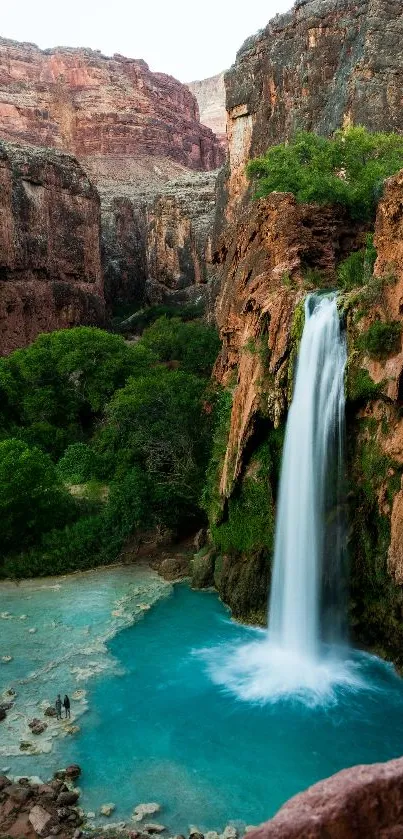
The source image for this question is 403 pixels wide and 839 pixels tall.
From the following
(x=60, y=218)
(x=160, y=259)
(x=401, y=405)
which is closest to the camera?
(x=401, y=405)

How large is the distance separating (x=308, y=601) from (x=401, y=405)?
518 cm

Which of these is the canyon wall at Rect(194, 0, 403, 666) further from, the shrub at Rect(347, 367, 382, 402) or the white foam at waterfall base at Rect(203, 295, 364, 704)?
the white foam at waterfall base at Rect(203, 295, 364, 704)

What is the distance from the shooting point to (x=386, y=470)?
14555 mm

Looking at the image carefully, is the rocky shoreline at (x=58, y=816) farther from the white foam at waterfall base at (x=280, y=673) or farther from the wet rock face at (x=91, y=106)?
the wet rock face at (x=91, y=106)

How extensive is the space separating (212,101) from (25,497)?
161 metres

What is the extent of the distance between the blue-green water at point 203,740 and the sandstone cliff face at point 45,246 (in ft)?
116

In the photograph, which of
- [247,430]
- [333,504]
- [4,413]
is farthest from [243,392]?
[4,413]

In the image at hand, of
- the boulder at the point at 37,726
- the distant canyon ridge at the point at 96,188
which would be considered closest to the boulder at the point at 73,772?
the boulder at the point at 37,726

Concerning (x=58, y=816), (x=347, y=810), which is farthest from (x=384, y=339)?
(x=347, y=810)

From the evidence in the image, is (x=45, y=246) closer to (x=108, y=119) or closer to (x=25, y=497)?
(x=25, y=497)

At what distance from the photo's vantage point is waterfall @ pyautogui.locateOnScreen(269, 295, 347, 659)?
15758mm

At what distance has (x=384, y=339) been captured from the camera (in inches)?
576

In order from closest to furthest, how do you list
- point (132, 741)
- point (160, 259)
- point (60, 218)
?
point (132, 741) < point (60, 218) < point (160, 259)

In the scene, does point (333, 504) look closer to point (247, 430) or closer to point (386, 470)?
point (386, 470)
